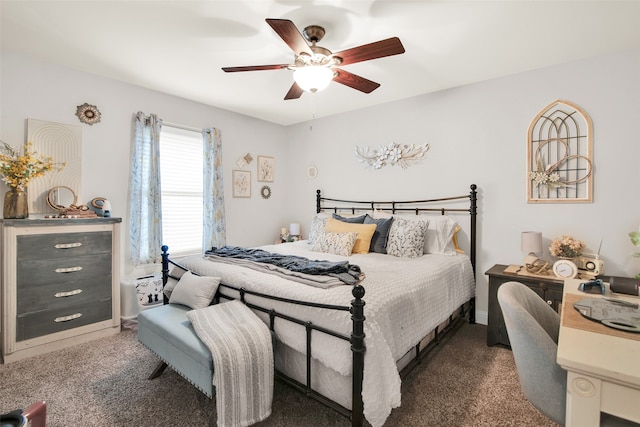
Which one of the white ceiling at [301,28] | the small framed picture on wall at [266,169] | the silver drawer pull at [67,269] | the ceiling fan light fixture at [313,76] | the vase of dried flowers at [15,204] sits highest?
the white ceiling at [301,28]

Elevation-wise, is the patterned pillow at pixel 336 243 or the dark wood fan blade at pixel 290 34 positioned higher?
the dark wood fan blade at pixel 290 34

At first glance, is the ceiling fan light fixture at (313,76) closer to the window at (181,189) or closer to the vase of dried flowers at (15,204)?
the window at (181,189)

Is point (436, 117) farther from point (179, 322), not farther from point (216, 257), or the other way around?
point (179, 322)

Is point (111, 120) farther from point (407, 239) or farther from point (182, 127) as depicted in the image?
point (407, 239)

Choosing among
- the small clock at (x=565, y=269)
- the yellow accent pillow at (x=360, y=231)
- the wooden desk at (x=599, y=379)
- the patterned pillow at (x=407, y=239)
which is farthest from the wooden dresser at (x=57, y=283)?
the small clock at (x=565, y=269)

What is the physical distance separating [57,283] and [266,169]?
290cm

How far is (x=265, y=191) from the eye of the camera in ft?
15.8

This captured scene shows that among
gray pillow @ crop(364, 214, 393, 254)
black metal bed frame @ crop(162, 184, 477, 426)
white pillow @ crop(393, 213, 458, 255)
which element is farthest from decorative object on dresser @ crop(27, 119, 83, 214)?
white pillow @ crop(393, 213, 458, 255)

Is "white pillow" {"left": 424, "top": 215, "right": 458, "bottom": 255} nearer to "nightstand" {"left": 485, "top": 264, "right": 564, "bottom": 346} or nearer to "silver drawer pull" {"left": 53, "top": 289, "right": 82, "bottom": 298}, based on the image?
"nightstand" {"left": 485, "top": 264, "right": 564, "bottom": 346}

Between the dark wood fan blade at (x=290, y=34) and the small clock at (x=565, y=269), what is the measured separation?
2.58m

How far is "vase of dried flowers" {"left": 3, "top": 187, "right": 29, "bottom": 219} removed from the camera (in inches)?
100

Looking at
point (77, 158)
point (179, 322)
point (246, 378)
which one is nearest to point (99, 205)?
point (77, 158)

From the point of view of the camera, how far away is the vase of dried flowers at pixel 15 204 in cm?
255

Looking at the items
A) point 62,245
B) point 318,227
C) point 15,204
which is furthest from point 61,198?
point 318,227
